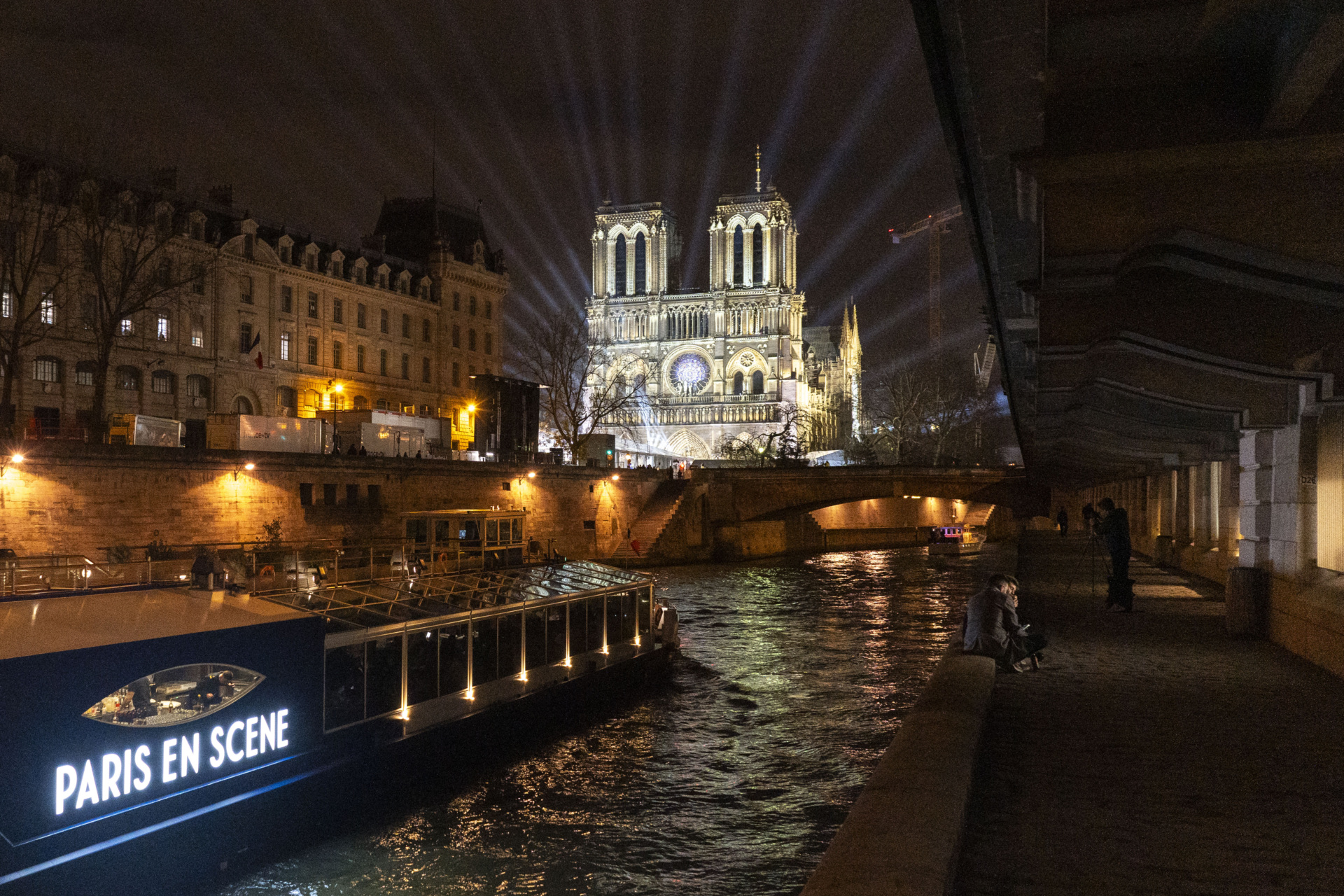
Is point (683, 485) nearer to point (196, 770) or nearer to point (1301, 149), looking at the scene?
point (196, 770)

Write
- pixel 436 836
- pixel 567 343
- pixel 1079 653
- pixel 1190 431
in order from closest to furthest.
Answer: pixel 436 836
pixel 1079 653
pixel 1190 431
pixel 567 343

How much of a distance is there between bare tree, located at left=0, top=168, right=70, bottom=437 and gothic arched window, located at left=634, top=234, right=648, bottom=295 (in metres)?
83.1

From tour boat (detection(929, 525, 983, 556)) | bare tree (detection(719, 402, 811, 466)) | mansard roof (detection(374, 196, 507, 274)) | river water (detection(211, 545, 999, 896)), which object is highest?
mansard roof (detection(374, 196, 507, 274))

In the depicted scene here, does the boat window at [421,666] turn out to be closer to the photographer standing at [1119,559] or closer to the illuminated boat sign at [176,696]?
the illuminated boat sign at [176,696]

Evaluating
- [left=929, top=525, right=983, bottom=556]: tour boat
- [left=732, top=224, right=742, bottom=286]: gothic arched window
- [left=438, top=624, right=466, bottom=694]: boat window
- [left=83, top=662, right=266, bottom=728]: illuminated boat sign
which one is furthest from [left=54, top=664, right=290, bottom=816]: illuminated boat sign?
[left=732, top=224, right=742, bottom=286]: gothic arched window

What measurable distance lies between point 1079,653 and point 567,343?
2188 inches

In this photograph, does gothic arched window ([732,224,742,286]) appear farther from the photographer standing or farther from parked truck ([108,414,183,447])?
the photographer standing

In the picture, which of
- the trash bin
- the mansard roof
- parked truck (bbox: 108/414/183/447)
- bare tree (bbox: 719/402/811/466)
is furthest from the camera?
bare tree (bbox: 719/402/811/466)

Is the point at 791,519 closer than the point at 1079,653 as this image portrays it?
No

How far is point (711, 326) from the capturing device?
113812mm

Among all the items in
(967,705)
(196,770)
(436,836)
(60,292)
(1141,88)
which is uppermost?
(60,292)

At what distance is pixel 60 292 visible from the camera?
3919 centimetres

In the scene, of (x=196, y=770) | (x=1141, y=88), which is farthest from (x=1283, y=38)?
(x=196, y=770)

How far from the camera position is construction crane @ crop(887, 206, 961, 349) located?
169250 millimetres
